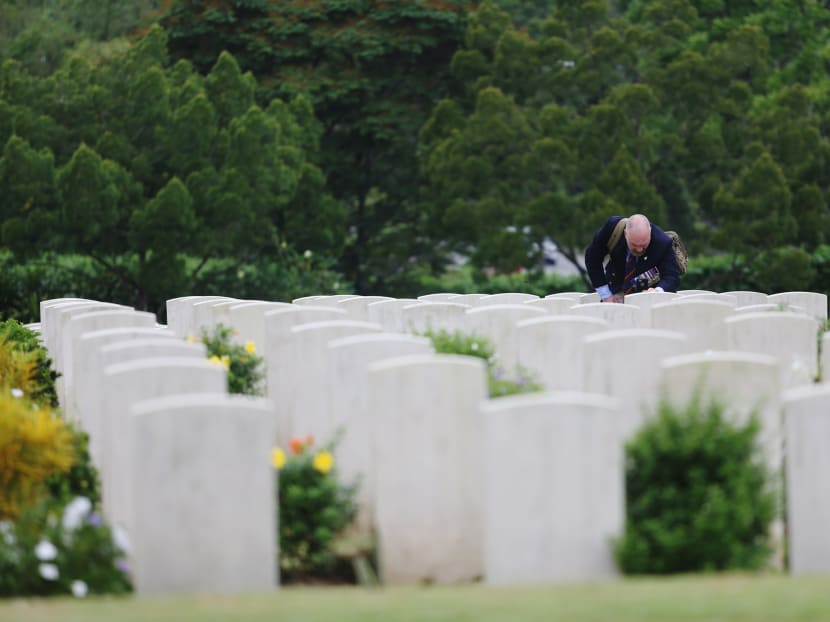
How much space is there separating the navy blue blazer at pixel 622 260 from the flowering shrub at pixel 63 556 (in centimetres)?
688

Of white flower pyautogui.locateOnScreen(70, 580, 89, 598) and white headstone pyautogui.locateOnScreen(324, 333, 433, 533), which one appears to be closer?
white flower pyautogui.locateOnScreen(70, 580, 89, 598)

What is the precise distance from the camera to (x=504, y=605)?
478cm

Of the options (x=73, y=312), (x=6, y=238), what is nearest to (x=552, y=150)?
(x=6, y=238)

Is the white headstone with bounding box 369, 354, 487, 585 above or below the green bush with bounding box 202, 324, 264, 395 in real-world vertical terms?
below

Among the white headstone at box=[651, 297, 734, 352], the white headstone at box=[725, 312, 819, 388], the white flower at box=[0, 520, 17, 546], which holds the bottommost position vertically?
the white flower at box=[0, 520, 17, 546]

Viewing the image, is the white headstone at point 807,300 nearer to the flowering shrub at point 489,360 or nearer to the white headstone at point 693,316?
the white headstone at point 693,316

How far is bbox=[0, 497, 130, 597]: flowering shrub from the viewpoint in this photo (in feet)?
18.0

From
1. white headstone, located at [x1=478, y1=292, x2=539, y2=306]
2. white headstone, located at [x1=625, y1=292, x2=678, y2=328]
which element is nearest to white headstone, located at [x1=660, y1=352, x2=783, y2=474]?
white headstone, located at [x1=625, y1=292, x2=678, y2=328]

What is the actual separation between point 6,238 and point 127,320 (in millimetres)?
10239

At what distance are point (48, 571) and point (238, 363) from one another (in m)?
3.73

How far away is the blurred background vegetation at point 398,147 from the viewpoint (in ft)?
66.0

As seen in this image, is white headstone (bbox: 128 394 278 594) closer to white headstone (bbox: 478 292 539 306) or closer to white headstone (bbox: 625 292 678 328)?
white headstone (bbox: 625 292 678 328)

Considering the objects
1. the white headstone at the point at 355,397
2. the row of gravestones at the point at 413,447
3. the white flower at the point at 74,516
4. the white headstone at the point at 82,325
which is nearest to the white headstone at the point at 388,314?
the white headstone at the point at 82,325

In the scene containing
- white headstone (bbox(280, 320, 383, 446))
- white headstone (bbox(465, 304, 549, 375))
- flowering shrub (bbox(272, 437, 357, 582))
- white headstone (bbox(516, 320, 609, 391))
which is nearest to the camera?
flowering shrub (bbox(272, 437, 357, 582))
